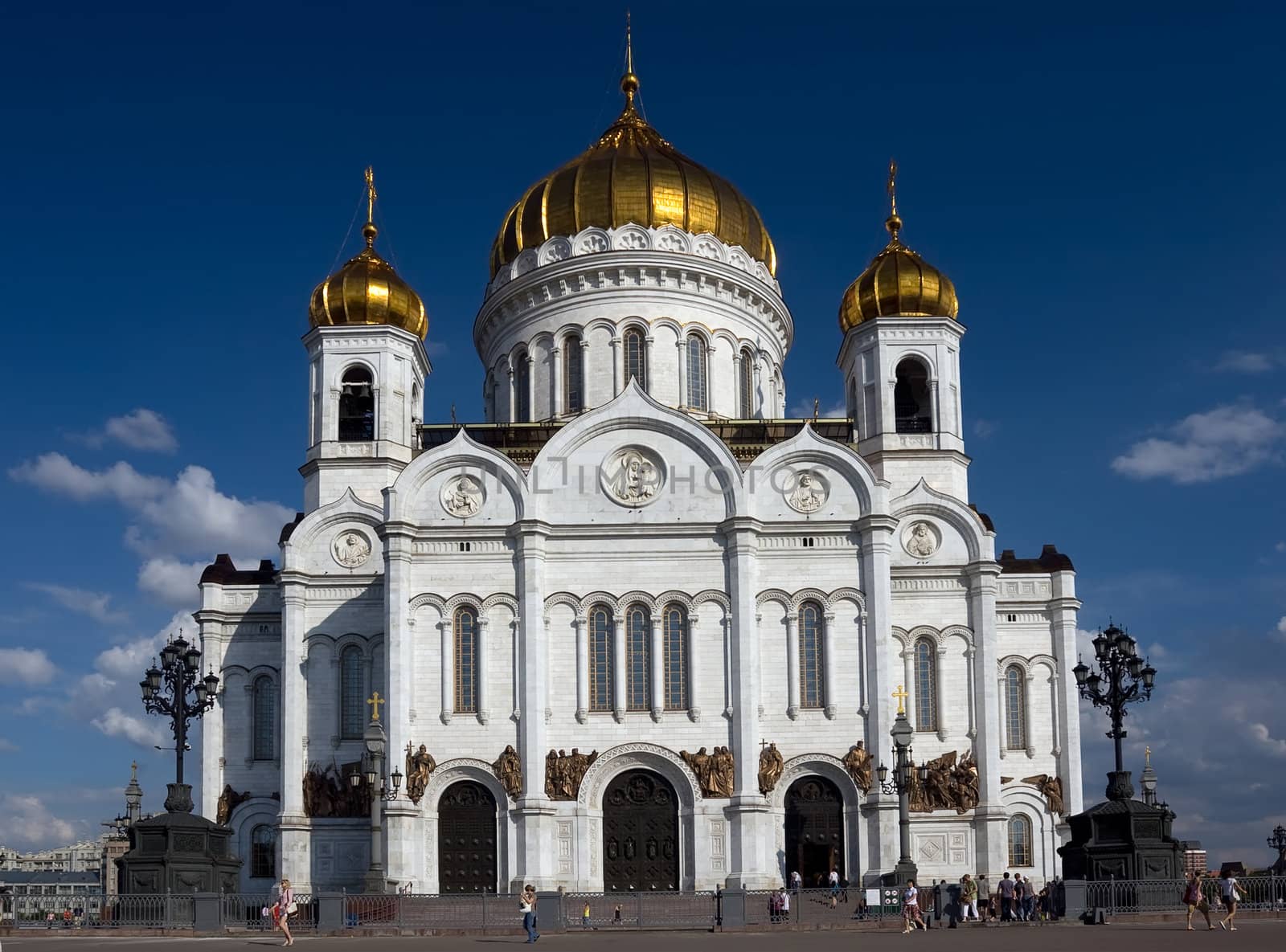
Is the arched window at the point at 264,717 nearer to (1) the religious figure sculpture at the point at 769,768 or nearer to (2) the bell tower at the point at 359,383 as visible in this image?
(2) the bell tower at the point at 359,383

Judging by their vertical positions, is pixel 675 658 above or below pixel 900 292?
below

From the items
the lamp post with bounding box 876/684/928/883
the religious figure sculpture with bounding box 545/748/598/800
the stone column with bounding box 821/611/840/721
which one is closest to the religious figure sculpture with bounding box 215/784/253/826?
the religious figure sculpture with bounding box 545/748/598/800

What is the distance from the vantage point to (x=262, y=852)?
40469 mm

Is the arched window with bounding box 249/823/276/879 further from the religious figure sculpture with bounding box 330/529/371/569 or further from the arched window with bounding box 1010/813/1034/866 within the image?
the arched window with bounding box 1010/813/1034/866

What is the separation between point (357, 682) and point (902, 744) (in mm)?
14303

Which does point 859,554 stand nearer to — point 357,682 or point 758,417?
point 758,417

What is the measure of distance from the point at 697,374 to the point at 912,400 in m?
6.16

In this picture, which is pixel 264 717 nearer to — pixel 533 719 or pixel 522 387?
pixel 533 719

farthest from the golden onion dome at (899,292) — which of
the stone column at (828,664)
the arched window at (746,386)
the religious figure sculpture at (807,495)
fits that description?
the stone column at (828,664)

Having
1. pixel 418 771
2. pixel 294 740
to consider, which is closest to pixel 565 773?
pixel 418 771

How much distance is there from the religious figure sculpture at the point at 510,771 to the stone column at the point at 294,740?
5.31 m

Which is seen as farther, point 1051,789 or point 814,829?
point 1051,789

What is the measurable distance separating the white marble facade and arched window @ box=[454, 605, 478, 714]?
0.41 feet

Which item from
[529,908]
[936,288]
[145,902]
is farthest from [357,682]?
[936,288]
